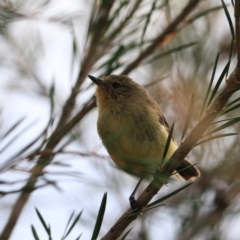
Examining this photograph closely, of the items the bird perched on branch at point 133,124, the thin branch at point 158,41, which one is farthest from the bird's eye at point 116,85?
the thin branch at point 158,41

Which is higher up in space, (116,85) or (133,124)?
(116,85)

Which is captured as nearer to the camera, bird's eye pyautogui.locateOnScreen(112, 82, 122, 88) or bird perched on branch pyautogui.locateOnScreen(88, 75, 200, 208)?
bird perched on branch pyautogui.locateOnScreen(88, 75, 200, 208)

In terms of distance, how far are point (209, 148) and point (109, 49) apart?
66 cm

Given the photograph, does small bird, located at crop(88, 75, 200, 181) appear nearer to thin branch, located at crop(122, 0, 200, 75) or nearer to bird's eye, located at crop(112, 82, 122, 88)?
bird's eye, located at crop(112, 82, 122, 88)

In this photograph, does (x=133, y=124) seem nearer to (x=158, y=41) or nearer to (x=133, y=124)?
(x=133, y=124)

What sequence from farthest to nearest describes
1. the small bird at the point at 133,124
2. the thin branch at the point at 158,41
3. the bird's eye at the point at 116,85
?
the bird's eye at the point at 116,85 → the small bird at the point at 133,124 → the thin branch at the point at 158,41

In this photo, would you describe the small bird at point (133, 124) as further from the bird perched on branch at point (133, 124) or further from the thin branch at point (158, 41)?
the thin branch at point (158, 41)

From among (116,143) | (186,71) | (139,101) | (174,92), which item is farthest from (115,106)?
(174,92)

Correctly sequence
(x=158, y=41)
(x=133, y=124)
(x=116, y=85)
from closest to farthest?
(x=158, y=41), (x=133, y=124), (x=116, y=85)

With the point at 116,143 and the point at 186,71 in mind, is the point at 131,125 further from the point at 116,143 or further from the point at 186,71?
the point at 186,71

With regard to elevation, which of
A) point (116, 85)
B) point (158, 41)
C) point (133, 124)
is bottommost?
point (158, 41)

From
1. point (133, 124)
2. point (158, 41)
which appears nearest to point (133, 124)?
point (133, 124)

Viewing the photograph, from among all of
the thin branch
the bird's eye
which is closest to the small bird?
the bird's eye

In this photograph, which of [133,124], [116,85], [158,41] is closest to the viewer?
[158,41]
